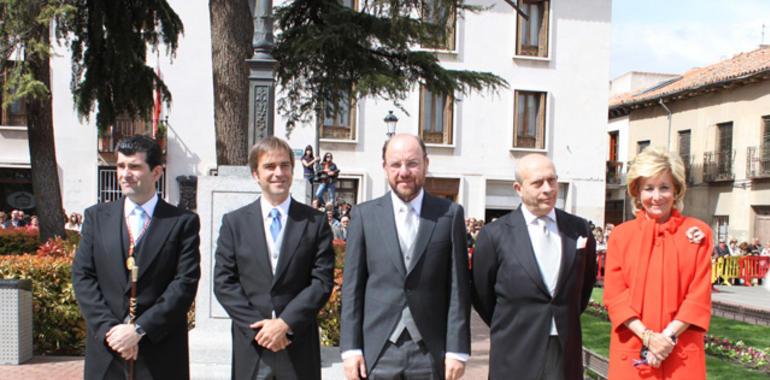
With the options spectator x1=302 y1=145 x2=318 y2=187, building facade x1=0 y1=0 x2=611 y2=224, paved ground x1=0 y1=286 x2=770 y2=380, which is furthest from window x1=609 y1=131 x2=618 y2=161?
paved ground x1=0 y1=286 x2=770 y2=380

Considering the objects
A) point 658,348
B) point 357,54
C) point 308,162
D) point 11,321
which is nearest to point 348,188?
point 308,162

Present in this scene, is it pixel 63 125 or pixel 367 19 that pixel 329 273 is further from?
pixel 63 125

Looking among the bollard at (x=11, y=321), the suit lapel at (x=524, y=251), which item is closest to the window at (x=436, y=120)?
the bollard at (x=11, y=321)

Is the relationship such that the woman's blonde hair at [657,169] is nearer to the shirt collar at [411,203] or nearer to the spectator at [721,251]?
the shirt collar at [411,203]

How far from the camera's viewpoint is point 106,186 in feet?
78.1

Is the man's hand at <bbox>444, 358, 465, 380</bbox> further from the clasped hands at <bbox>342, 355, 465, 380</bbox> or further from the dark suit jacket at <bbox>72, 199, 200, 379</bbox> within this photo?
the dark suit jacket at <bbox>72, 199, 200, 379</bbox>

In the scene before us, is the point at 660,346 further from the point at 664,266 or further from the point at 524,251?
the point at 524,251

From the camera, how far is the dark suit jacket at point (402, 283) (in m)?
3.58

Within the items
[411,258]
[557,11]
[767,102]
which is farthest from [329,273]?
[767,102]

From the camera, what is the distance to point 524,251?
3.77 m

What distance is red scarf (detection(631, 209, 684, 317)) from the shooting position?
3.63 metres

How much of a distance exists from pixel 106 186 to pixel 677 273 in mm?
22935

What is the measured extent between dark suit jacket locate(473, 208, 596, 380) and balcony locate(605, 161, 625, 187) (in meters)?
29.1

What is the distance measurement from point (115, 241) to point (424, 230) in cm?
173
